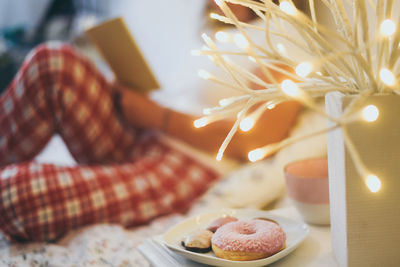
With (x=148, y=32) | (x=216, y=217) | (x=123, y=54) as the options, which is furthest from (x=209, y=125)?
(x=148, y=32)

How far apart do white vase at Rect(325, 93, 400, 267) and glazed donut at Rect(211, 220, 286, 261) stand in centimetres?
7

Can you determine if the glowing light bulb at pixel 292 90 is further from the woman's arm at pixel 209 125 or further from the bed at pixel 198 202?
the woman's arm at pixel 209 125

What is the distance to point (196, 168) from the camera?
Result: 102 centimetres

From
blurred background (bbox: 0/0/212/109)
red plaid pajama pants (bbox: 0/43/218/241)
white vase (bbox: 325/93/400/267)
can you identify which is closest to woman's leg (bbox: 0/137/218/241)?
red plaid pajama pants (bbox: 0/43/218/241)

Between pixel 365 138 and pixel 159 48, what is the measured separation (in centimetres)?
144

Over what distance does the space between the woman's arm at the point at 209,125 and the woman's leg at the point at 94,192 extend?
0.06 m

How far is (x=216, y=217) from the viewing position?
545 mm

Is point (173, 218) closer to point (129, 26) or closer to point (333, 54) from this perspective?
point (333, 54)

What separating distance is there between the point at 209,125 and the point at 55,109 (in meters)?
0.39

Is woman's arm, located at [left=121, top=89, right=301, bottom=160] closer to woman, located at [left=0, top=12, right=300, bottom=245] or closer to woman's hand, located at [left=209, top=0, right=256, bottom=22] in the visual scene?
woman, located at [left=0, top=12, right=300, bottom=245]

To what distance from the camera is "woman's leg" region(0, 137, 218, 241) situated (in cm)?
75

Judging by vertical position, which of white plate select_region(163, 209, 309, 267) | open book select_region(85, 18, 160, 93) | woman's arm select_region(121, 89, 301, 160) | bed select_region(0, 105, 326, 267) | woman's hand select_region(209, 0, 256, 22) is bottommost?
bed select_region(0, 105, 326, 267)

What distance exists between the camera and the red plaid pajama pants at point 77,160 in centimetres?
77

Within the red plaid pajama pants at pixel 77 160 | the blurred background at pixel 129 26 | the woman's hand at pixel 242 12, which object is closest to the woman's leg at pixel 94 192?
the red plaid pajama pants at pixel 77 160
